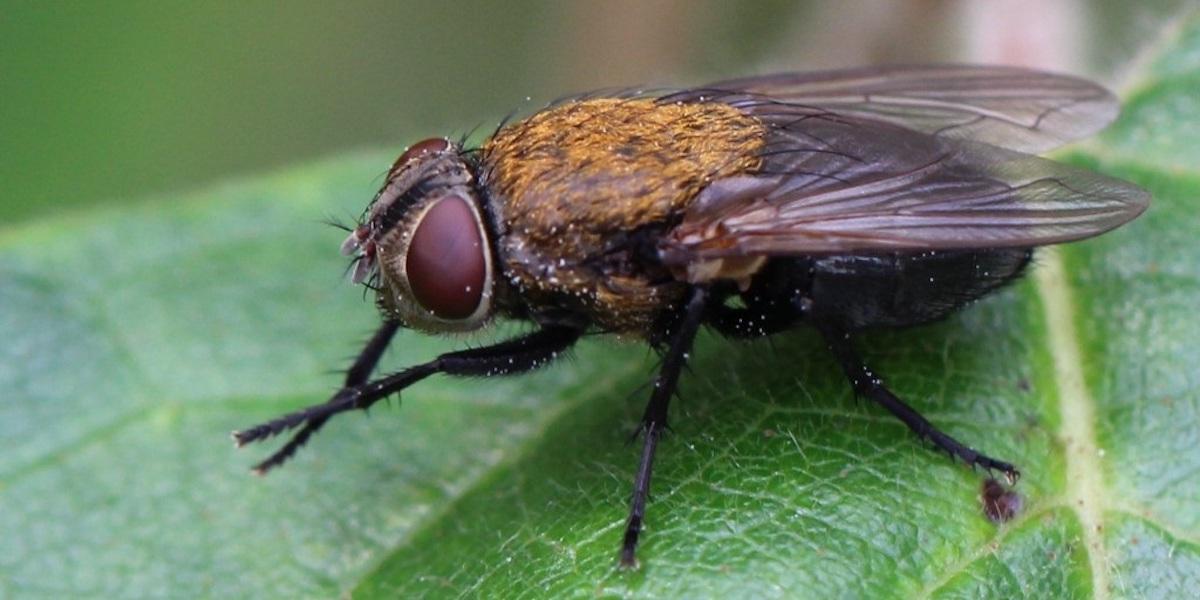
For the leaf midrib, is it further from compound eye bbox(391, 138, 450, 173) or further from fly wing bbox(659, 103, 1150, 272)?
compound eye bbox(391, 138, 450, 173)

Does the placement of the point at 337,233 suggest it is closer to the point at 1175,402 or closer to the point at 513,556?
the point at 513,556

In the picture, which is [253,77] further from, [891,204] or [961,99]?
[891,204]

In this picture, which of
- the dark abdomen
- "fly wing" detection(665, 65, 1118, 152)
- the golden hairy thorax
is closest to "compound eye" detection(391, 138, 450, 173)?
the golden hairy thorax

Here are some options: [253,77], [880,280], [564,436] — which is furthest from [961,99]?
[253,77]

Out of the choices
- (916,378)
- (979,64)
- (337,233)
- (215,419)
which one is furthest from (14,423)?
(979,64)

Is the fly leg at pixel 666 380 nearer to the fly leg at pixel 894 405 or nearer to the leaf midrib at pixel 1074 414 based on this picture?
the fly leg at pixel 894 405

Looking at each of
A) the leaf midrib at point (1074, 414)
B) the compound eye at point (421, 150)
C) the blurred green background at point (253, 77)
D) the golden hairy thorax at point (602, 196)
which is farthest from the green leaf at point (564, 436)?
the blurred green background at point (253, 77)
